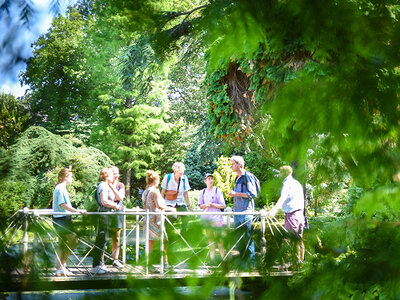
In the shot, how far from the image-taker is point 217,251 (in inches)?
27.6

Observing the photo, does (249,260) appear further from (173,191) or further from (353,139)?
(173,191)

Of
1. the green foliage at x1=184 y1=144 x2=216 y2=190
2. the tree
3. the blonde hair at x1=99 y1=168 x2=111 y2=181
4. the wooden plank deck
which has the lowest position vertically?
the wooden plank deck

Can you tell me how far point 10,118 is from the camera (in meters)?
0.79

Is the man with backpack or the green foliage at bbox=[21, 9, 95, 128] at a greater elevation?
the man with backpack

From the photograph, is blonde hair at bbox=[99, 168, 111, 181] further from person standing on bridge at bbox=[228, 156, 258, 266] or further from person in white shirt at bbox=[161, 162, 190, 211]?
person standing on bridge at bbox=[228, 156, 258, 266]

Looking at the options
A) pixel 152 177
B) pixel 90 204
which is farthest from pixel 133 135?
pixel 90 204

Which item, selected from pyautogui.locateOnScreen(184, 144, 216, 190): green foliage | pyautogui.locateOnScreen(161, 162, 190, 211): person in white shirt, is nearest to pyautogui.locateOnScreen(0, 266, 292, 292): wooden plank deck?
pyautogui.locateOnScreen(161, 162, 190, 211): person in white shirt

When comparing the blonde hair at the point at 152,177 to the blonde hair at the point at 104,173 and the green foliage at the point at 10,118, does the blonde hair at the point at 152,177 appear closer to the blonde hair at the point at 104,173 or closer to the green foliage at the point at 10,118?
the blonde hair at the point at 104,173

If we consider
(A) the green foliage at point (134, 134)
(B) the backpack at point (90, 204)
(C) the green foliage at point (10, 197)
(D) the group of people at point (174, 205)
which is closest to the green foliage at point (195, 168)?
(A) the green foliage at point (134, 134)

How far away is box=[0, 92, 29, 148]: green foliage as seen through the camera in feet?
2.52

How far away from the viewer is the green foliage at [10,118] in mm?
768

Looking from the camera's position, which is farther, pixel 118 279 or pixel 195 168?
pixel 195 168

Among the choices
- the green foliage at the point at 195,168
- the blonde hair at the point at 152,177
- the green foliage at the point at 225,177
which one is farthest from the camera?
the green foliage at the point at 195,168

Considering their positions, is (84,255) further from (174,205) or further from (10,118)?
(174,205)
